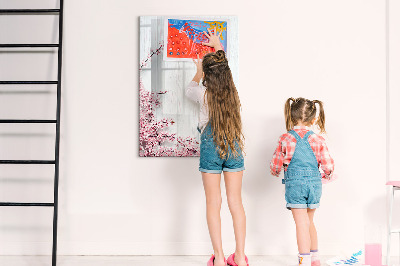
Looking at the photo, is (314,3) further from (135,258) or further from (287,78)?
(135,258)

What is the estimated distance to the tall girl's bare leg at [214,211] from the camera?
9.37 feet

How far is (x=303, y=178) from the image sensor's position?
9.11 feet

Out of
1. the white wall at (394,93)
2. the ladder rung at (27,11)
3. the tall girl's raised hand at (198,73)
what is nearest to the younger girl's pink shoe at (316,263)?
the white wall at (394,93)

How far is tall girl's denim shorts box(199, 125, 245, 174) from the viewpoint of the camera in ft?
9.20

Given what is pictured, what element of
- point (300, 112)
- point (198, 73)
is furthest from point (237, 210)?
point (198, 73)

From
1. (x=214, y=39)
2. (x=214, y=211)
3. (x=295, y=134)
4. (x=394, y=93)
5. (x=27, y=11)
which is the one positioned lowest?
(x=214, y=211)

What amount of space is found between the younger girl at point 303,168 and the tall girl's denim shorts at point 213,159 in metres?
0.28

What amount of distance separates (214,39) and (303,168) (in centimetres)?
113

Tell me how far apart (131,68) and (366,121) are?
1755 millimetres

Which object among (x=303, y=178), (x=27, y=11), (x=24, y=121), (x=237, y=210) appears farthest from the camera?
(x=27, y=11)

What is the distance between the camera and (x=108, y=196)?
330 cm

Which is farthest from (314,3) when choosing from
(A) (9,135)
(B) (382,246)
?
(A) (9,135)

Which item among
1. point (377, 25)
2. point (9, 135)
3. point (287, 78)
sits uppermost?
point (377, 25)

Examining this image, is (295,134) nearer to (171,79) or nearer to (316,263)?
(316,263)
